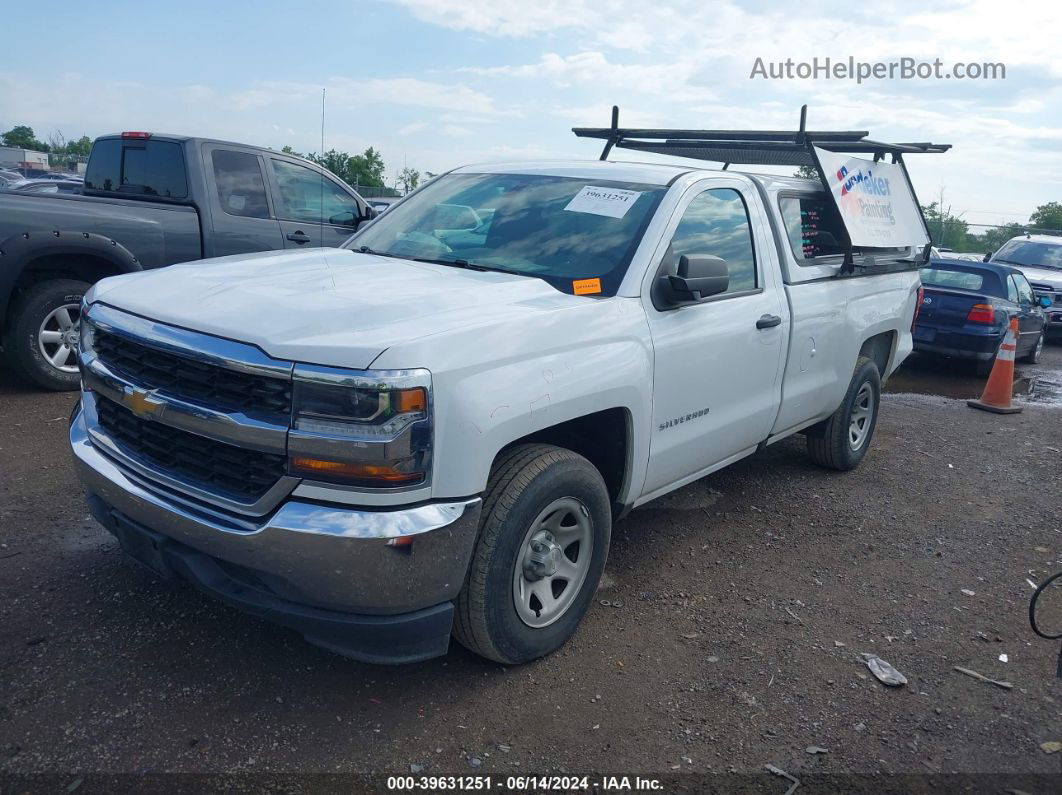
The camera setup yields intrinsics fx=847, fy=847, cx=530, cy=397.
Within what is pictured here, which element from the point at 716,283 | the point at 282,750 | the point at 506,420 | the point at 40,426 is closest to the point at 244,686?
the point at 282,750

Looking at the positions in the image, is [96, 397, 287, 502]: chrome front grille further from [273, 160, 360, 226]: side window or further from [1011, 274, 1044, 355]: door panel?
[1011, 274, 1044, 355]: door panel

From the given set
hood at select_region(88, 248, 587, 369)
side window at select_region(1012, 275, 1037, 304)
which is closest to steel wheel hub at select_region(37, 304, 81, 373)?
hood at select_region(88, 248, 587, 369)

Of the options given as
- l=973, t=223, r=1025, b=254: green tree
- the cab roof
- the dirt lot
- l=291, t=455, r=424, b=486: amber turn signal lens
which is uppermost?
l=973, t=223, r=1025, b=254: green tree

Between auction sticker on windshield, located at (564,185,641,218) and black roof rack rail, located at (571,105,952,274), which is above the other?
black roof rack rail, located at (571,105,952,274)

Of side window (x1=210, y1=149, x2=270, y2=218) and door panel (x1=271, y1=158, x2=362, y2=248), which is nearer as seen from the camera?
side window (x1=210, y1=149, x2=270, y2=218)

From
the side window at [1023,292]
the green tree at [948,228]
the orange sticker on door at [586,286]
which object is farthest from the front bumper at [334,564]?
the green tree at [948,228]

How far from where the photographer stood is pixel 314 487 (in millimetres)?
2631

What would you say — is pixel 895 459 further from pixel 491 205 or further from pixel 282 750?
pixel 282 750

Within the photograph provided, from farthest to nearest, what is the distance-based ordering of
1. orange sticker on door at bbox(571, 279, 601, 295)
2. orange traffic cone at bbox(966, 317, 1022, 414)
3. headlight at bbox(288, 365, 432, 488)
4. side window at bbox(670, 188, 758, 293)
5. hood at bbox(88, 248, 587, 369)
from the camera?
orange traffic cone at bbox(966, 317, 1022, 414), side window at bbox(670, 188, 758, 293), orange sticker on door at bbox(571, 279, 601, 295), hood at bbox(88, 248, 587, 369), headlight at bbox(288, 365, 432, 488)

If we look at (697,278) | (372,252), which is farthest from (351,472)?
(372,252)

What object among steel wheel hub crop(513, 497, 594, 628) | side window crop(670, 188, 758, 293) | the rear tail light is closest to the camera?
steel wheel hub crop(513, 497, 594, 628)

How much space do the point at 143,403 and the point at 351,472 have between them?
89 cm

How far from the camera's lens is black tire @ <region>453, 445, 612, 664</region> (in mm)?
2926

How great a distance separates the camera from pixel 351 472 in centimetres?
260
